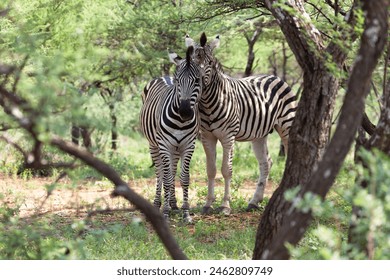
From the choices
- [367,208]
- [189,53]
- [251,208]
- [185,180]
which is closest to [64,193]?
[185,180]

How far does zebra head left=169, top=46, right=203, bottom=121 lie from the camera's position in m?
8.43

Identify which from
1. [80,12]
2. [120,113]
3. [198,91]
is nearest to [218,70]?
[198,91]

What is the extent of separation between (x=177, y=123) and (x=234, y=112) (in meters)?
1.11

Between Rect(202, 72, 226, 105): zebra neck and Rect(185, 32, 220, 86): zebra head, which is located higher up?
Rect(185, 32, 220, 86): zebra head

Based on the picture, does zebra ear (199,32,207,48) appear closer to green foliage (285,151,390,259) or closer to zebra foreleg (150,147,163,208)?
zebra foreleg (150,147,163,208)

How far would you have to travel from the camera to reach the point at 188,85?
8484 mm

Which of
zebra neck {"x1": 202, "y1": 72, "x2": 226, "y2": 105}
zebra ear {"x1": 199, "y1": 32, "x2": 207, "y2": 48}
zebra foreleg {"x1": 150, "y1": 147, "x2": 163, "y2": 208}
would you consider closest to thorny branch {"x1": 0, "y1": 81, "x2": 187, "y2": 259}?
zebra ear {"x1": 199, "y1": 32, "x2": 207, "y2": 48}

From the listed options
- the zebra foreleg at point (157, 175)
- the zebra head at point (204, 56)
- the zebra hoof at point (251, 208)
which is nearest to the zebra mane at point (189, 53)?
the zebra head at point (204, 56)

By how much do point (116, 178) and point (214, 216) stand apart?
5311 mm

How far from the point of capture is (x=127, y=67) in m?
14.2

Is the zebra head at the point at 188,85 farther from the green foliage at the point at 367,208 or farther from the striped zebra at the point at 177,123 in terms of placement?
the green foliage at the point at 367,208

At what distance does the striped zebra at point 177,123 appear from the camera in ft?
27.9

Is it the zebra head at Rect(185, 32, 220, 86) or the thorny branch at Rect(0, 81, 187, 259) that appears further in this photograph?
the zebra head at Rect(185, 32, 220, 86)
